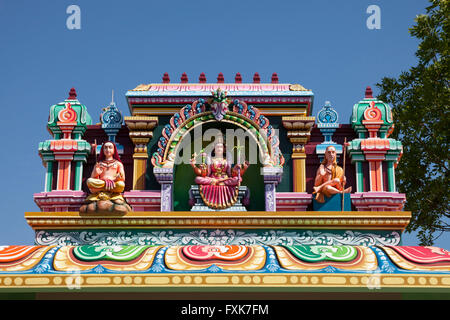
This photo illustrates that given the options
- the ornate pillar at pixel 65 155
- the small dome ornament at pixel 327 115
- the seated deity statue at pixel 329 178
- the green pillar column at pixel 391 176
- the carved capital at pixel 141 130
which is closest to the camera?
the seated deity statue at pixel 329 178

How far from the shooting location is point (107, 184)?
12367 millimetres

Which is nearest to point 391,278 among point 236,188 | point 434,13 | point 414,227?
point 236,188

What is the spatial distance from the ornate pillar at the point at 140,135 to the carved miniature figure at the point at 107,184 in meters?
0.49

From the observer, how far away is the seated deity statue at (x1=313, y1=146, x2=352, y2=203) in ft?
41.3

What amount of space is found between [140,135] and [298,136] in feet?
10.7

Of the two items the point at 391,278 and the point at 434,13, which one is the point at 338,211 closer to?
the point at 391,278

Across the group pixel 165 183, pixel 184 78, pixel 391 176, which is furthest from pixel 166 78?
pixel 391 176

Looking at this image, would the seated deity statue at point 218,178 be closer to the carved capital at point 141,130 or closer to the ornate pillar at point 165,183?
the ornate pillar at point 165,183

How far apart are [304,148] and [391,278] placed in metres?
4.15

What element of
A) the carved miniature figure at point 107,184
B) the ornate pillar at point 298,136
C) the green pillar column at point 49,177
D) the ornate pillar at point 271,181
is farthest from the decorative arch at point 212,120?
the green pillar column at point 49,177

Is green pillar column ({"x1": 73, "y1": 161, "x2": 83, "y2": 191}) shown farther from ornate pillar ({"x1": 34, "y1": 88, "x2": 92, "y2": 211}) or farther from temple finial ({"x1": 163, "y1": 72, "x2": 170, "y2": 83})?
temple finial ({"x1": 163, "y1": 72, "x2": 170, "y2": 83})

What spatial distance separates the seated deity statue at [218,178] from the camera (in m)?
12.6

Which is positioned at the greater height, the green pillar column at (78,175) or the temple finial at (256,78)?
the temple finial at (256,78)
